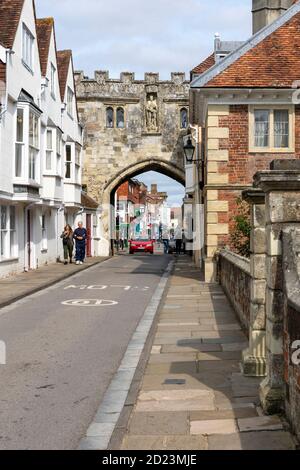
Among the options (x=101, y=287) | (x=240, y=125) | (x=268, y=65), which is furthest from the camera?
(x=268, y=65)

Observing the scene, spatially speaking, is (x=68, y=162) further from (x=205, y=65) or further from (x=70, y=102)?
(x=205, y=65)

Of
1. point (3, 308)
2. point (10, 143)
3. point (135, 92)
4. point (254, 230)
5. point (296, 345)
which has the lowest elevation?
point (3, 308)

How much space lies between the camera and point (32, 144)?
2347 cm

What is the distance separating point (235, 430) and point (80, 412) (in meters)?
1.65

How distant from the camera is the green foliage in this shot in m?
18.8

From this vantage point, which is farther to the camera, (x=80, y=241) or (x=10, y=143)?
(x=80, y=241)

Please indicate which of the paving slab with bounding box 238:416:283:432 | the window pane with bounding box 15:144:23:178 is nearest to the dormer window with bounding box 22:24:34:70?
the window pane with bounding box 15:144:23:178

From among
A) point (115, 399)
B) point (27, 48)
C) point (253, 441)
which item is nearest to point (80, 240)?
point (27, 48)

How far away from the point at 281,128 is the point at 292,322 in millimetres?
15549

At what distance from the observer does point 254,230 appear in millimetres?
7129

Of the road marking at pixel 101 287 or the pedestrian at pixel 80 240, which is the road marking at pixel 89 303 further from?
→ the pedestrian at pixel 80 240

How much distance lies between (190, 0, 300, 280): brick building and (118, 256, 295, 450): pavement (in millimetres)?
8903
